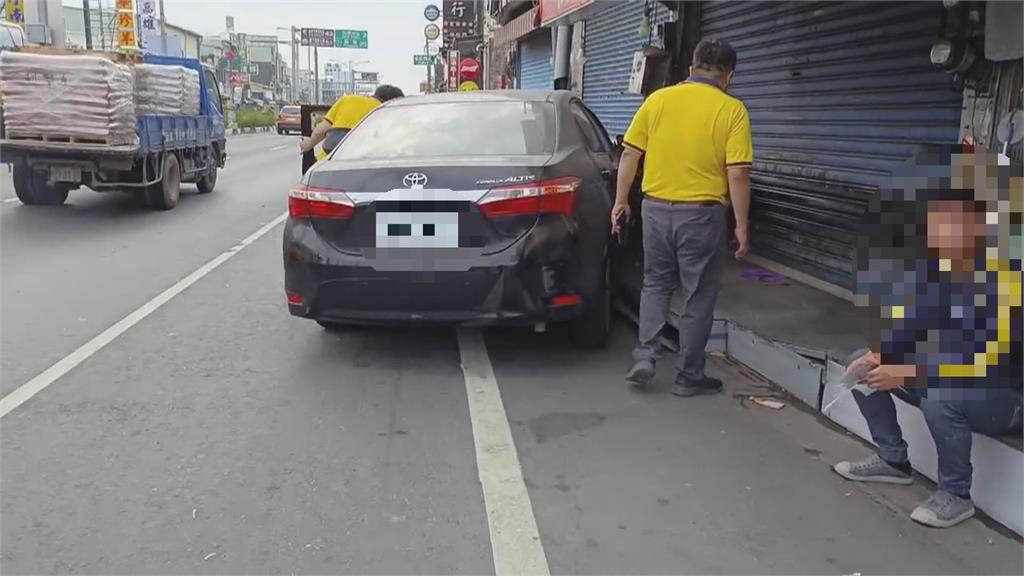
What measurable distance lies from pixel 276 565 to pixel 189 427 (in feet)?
4.90

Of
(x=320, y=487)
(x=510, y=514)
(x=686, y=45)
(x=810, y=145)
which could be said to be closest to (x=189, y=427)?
(x=320, y=487)

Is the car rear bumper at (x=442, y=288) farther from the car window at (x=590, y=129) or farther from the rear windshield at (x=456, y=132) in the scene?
the car window at (x=590, y=129)

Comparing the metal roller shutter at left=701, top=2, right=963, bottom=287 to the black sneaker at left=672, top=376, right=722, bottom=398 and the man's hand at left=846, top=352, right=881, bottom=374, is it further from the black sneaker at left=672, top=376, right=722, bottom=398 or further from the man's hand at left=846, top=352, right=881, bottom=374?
the man's hand at left=846, top=352, right=881, bottom=374

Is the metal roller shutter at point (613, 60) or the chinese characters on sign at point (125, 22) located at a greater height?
the chinese characters on sign at point (125, 22)

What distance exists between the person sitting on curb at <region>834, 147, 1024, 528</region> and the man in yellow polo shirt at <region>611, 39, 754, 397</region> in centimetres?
130

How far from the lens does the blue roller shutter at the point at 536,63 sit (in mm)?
19719

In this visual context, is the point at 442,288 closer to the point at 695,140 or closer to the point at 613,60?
the point at 695,140

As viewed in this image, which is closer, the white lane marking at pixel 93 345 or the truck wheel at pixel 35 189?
the white lane marking at pixel 93 345

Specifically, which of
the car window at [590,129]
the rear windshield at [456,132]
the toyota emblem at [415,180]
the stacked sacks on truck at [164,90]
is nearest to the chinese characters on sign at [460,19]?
the stacked sacks on truck at [164,90]

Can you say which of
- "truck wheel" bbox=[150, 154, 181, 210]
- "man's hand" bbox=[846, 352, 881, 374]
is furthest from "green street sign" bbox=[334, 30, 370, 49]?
"man's hand" bbox=[846, 352, 881, 374]

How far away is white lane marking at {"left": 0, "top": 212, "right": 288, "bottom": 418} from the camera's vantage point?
4.63m

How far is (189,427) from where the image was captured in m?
4.25

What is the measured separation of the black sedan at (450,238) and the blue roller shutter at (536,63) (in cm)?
1403

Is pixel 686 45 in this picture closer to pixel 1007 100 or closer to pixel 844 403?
pixel 1007 100
